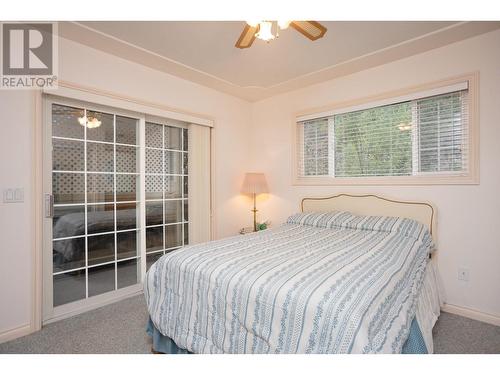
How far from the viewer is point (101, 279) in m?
2.68

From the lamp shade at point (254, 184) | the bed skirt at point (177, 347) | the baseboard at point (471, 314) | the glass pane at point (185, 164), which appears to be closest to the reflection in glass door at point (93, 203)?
the glass pane at point (185, 164)

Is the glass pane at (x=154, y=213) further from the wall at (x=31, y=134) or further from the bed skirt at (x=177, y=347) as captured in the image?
the bed skirt at (x=177, y=347)

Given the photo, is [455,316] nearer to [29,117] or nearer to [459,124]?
[459,124]

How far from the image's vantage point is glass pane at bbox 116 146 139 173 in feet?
9.15

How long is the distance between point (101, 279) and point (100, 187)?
904 mm

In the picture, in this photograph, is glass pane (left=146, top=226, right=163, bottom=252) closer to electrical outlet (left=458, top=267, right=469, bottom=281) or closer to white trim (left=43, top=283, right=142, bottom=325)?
white trim (left=43, top=283, right=142, bottom=325)

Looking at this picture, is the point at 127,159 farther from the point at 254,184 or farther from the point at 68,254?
the point at 254,184

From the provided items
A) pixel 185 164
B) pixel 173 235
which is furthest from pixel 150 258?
pixel 185 164

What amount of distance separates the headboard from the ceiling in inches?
55.8

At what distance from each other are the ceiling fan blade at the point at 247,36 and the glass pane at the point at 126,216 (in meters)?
1.93

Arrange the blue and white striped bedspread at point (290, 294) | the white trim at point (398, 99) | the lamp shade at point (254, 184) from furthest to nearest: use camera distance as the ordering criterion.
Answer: the lamp shade at point (254, 184)
the white trim at point (398, 99)
the blue and white striped bedspread at point (290, 294)

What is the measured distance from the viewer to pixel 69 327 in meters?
2.20

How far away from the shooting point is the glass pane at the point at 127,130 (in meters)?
2.79
